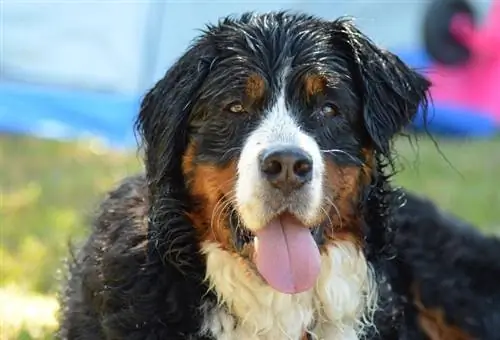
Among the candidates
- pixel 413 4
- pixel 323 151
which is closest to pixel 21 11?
pixel 413 4

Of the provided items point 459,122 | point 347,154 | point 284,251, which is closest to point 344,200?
point 347,154

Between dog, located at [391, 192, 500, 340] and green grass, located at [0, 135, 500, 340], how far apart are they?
407mm

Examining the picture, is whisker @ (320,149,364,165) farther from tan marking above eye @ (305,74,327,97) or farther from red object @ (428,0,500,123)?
red object @ (428,0,500,123)

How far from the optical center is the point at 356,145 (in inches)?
157

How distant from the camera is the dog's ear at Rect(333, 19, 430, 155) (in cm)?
403

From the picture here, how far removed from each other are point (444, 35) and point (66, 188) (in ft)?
15.0

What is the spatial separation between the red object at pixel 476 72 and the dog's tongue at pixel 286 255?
273 inches

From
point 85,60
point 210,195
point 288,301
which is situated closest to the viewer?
point 210,195

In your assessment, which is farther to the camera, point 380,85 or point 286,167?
point 380,85

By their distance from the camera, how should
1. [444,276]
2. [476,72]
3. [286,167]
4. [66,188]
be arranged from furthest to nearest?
[476,72] < [66,188] < [444,276] < [286,167]

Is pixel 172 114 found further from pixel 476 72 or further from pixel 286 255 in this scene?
pixel 476 72

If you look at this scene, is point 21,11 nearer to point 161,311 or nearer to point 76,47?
point 76,47

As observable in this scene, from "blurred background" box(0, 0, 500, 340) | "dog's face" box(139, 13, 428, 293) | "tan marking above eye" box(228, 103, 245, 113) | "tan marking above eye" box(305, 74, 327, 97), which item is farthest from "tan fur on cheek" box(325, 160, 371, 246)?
"blurred background" box(0, 0, 500, 340)

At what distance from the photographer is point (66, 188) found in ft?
25.7
